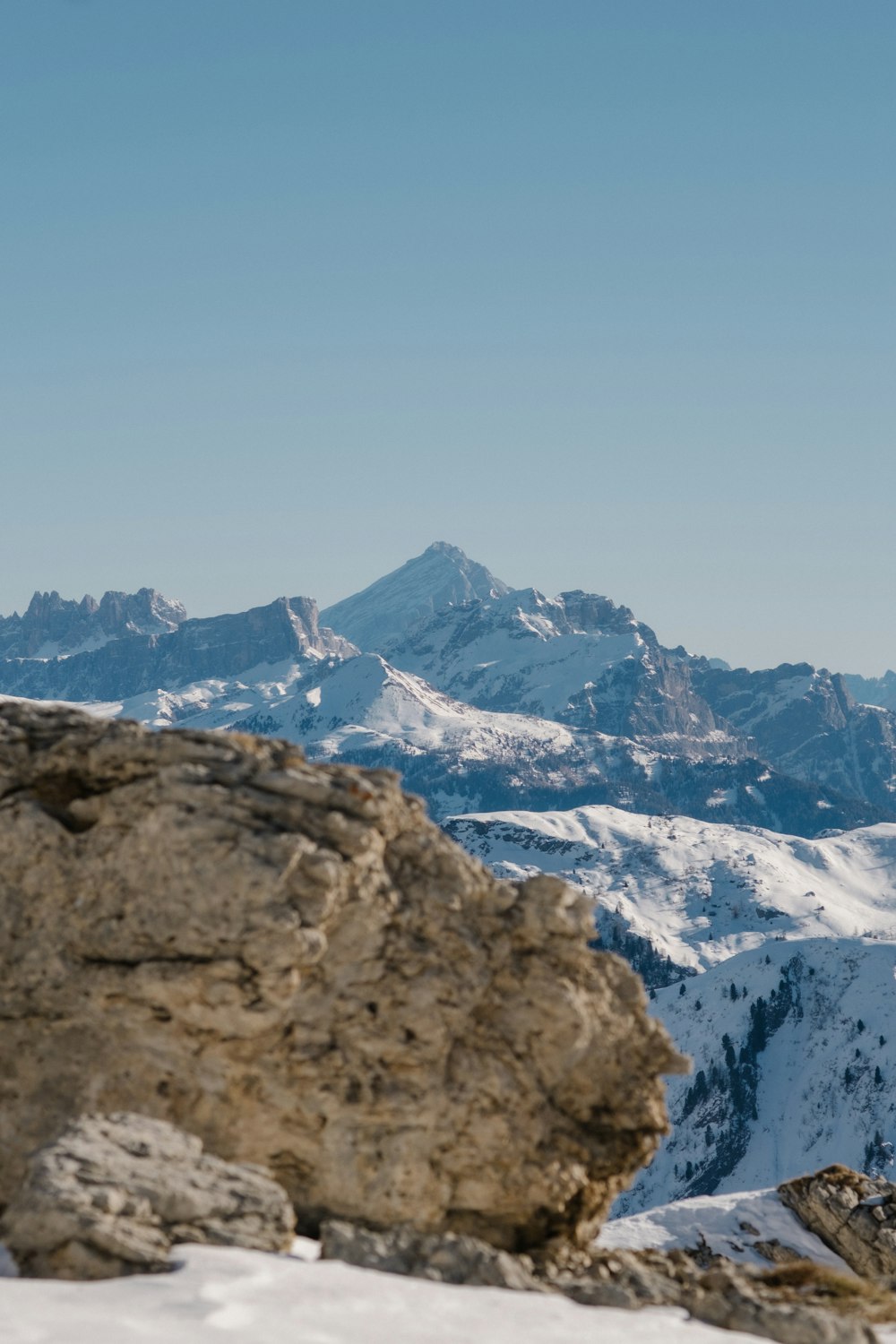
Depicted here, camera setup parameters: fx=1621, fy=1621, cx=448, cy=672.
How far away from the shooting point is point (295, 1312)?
24141mm

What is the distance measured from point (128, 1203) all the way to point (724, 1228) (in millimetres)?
50630

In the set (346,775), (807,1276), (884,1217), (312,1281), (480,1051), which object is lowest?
(884,1217)

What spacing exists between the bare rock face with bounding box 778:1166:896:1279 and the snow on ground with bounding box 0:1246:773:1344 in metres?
34.4

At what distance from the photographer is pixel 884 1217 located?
202 ft

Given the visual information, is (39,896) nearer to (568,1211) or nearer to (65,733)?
(65,733)

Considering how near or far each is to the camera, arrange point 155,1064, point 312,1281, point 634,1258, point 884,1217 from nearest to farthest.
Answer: point 312,1281
point 155,1064
point 634,1258
point 884,1217

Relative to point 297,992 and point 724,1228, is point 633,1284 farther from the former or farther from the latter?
point 724,1228

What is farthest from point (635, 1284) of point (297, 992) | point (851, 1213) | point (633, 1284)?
point (851, 1213)

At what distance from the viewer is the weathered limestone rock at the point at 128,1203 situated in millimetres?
25828

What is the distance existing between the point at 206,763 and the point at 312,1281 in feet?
39.1

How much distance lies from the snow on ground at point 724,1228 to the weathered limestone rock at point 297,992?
1266 inches

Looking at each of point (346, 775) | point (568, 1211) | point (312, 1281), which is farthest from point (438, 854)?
point (312, 1281)

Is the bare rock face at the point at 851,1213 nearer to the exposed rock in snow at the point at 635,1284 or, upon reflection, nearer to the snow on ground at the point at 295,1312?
the exposed rock in snow at the point at 635,1284

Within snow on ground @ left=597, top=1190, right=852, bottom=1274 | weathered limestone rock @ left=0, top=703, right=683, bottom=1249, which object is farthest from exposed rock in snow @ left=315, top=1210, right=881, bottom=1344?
snow on ground @ left=597, top=1190, right=852, bottom=1274
